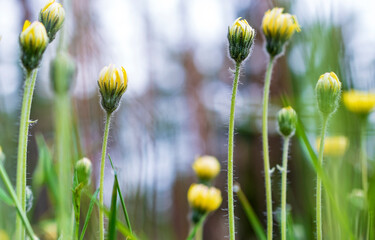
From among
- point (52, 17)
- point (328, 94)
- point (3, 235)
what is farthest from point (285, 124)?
point (3, 235)

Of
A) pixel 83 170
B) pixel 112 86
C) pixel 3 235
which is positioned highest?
pixel 112 86

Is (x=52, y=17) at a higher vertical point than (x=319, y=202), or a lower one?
higher

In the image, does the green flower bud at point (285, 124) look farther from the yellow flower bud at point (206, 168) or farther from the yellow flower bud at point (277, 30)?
the yellow flower bud at point (206, 168)

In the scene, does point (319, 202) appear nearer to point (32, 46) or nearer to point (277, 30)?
point (277, 30)

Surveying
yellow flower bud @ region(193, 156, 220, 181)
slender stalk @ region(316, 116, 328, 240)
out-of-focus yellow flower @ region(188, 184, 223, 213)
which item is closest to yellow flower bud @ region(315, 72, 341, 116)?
slender stalk @ region(316, 116, 328, 240)

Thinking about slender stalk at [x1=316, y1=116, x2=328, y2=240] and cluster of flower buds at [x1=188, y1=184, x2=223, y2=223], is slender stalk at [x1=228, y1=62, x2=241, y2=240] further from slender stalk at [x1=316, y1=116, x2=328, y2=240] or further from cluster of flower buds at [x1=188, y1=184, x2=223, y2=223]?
cluster of flower buds at [x1=188, y1=184, x2=223, y2=223]

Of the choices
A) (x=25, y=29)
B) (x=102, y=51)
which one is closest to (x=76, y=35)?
(x=102, y=51)
